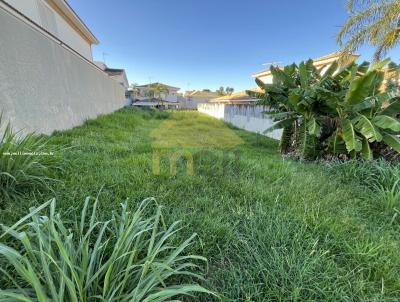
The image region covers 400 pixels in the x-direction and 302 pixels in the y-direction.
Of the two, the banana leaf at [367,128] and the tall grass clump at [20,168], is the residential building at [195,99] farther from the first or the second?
the tall grass clump at [20,168]

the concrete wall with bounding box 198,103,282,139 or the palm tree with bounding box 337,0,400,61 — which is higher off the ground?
the palm tree with bounding box 337,0,400,61

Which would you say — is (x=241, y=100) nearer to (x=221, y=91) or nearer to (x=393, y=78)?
(x=393, y=78)

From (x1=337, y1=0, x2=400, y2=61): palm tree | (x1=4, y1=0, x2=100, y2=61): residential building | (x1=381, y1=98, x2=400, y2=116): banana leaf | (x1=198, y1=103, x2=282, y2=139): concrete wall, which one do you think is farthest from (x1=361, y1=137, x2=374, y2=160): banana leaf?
(x1=4, y1=0, x2=100, y2=61): residential building

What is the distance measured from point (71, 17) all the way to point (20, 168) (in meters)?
13.6

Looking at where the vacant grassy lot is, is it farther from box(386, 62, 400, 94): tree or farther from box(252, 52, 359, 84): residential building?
box(252, 52, 359, 84): residential building

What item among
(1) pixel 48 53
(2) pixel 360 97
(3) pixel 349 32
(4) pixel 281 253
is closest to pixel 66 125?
(1) pixel 48 53

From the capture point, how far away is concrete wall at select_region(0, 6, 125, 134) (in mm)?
3865

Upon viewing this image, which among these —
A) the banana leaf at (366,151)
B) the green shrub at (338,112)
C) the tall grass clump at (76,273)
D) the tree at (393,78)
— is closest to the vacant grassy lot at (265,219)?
the tall grass clump at (76,273)

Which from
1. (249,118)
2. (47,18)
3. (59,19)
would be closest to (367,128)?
(249,118)

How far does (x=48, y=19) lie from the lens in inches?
380

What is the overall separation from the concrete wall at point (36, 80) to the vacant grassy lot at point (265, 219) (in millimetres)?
1348

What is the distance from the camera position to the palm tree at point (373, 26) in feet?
20.8

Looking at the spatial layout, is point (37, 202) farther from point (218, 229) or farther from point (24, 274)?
point (218, 229)

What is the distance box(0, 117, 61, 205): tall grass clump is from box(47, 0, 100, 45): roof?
430 inches
